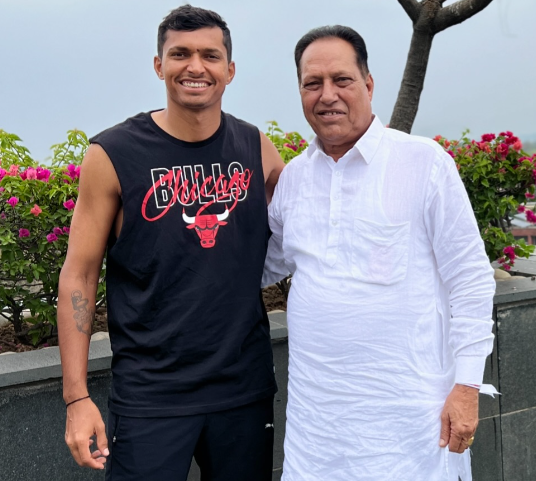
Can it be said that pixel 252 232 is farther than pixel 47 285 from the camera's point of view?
No

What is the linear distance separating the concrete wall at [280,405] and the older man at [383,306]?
1.08m

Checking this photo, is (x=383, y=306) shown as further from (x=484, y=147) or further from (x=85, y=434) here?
(x=484, y=147)

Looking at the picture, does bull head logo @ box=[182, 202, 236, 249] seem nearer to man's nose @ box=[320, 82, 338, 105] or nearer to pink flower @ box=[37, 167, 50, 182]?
man's nose @ box=[320, 82, 338, 105]

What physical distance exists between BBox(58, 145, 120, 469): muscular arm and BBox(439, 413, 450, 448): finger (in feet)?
3.67

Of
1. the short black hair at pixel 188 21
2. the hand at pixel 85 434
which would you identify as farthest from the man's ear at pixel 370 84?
the hand at pixel 85 434

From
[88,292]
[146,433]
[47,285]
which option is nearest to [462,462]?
[146,433]

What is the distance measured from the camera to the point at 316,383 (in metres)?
2.24

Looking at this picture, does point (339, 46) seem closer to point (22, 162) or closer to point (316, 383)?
point (316, 383)

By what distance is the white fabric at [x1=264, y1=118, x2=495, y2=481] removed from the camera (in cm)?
213

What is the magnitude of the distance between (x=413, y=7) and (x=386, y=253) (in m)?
3.21

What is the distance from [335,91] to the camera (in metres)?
2.26

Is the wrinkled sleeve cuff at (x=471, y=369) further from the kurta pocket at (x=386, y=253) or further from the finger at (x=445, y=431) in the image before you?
the kurta pocket at (x=386, y=253)

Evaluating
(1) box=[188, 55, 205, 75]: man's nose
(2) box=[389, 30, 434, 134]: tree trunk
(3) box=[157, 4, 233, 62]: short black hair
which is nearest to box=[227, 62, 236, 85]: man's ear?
(3) box=[157, 4, 233, 62]: short black hair

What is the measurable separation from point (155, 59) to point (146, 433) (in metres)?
1.36
